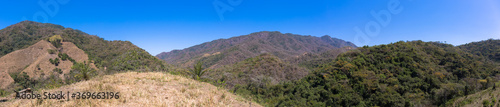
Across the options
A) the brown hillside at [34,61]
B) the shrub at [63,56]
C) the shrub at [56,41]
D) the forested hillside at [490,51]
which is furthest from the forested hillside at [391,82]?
the shrub at [56,41]

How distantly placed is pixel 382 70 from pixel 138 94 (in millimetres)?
55412

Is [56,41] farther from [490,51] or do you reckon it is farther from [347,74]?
Result: [490,51]

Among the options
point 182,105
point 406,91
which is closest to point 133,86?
point 182,105

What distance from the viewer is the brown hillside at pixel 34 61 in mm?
54688

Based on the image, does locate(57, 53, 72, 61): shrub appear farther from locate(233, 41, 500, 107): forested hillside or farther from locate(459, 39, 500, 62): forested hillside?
locate(459, 39, 500, 62): forested hillside

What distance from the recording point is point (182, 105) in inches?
270

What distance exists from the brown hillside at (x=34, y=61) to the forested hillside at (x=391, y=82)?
199 feet

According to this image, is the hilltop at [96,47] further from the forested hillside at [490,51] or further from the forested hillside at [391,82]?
the forested hillside at [490,51]

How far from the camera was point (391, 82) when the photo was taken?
3975 cm

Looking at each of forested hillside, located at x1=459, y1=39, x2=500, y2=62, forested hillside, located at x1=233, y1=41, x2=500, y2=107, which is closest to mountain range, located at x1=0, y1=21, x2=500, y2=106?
forested hillside, located at x1=233, y1=41, x2=500, y2=107

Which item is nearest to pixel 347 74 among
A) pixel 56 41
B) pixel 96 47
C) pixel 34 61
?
pixel 34 61

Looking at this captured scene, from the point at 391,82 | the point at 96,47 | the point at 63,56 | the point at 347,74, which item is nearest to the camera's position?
the point at 391,82

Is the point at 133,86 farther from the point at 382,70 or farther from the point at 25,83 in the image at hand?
the point at 25,83

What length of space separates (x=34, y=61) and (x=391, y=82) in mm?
101871
